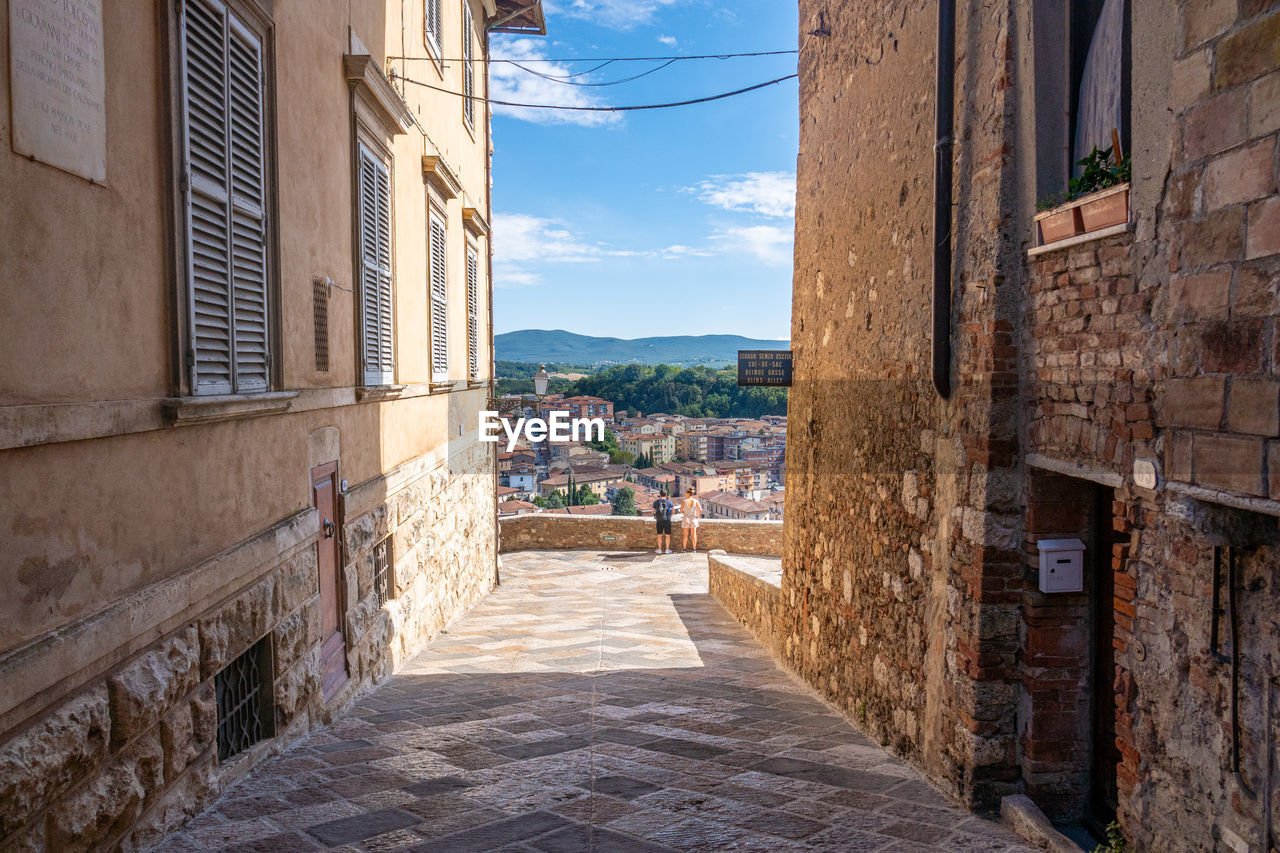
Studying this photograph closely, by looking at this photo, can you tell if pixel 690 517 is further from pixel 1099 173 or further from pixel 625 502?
pixel 625 502

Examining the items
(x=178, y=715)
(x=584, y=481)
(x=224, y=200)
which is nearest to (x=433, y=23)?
(x=224, y=200)

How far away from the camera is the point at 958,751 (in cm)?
417

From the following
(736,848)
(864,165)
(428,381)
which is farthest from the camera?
(428,381)

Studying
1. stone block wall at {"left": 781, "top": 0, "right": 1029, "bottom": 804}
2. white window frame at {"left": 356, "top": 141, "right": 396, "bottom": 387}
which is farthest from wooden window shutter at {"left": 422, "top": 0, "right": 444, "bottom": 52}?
stone block wall at {"left": 781, "top": 0, "right": 1029, "bottom": 804}

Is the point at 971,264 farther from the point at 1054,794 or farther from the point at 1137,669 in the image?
the point at 1054,794

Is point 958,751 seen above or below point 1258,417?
below

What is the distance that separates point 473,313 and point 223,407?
28.3 feet

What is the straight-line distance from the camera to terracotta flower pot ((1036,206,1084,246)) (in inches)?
138

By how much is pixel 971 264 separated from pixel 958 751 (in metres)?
2.35

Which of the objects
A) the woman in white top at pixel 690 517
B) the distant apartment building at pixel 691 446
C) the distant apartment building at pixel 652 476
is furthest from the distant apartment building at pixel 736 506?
the woman in white top at pixel 690 517

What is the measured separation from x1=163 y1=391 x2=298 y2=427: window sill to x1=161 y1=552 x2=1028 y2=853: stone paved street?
5.16ft

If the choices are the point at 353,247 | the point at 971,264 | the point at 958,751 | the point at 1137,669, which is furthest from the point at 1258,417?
the point at 353,247

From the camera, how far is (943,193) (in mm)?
4535

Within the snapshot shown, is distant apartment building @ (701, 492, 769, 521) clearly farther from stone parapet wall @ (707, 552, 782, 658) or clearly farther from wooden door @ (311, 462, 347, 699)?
wooden door @ (311, 462, 347, 699)
